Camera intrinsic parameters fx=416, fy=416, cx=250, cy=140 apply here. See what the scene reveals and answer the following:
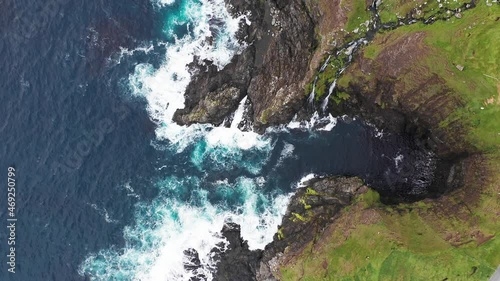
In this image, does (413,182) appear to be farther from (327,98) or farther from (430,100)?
(327,98)

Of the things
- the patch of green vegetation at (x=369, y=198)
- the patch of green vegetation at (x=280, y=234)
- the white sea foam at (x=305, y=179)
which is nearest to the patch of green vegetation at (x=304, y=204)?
the white sea foam at (x=305, y=179)

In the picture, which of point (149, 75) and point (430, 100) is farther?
point (149, 75)

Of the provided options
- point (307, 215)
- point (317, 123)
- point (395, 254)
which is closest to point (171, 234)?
point (307, 215)

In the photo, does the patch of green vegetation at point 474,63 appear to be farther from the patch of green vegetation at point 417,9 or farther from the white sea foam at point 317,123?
the white sea foam at point 317,123

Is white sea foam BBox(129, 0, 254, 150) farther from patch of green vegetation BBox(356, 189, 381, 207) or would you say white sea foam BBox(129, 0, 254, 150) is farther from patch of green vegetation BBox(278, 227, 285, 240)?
patch of green vegetation BBox(356, 189, 381, 207)

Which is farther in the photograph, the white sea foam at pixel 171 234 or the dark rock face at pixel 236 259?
the white sea foam at pixel 171 234

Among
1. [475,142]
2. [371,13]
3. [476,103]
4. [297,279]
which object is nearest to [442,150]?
[475,142]
